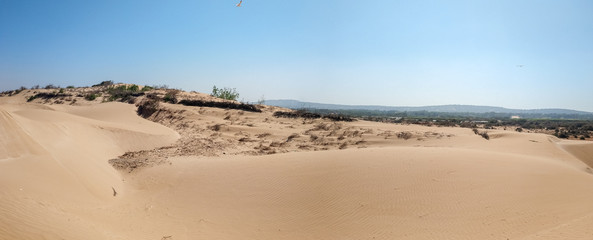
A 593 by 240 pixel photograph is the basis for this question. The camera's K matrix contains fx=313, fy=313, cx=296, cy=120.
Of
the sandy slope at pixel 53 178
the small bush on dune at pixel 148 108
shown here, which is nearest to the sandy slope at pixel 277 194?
the sandy slope at pixel 53 178

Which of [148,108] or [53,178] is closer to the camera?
[53,178]

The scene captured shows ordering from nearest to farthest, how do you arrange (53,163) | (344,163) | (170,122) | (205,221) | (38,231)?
(38,231)
(205,221)
(53,163)
(344,163)
(170,122)

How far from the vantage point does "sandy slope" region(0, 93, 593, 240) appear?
578cm

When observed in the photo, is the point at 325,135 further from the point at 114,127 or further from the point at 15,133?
the point at 15,133

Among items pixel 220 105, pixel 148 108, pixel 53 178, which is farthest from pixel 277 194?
pixel 148 108

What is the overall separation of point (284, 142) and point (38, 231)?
1159 cm

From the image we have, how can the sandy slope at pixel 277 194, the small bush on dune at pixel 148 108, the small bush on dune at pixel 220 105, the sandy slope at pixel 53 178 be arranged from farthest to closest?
the small bush on dune at pixel 220 105 → the small bush on dune at pixel 148 108 → the sandy slope at pixel 277 194 → the sandy slope at pixel 53 178

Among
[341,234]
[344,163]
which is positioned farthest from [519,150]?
[341,234]

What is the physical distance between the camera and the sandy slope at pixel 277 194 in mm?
5777

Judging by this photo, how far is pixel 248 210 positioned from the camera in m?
7.48

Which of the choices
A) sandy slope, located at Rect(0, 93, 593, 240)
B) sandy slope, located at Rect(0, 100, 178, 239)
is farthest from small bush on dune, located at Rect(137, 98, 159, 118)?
Result: sandy slope, located at Rect(0, 93, 593, 240)

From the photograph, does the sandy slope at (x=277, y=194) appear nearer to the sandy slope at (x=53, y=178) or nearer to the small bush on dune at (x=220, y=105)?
the sandy slope at (x=53, y=178)

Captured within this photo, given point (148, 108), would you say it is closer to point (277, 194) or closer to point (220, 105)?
point (220, 105)

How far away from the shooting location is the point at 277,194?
27.3 feet
